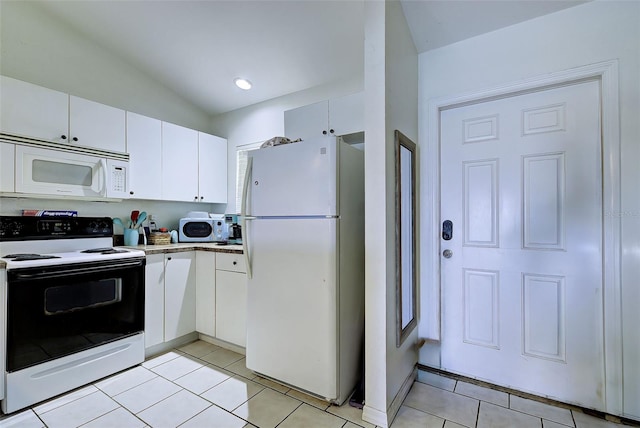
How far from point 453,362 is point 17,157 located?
3324 millimetres

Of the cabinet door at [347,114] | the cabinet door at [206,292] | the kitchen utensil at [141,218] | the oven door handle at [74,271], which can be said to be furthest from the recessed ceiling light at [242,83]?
the oven door handle at [74,271]

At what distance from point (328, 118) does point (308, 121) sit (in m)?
0.21

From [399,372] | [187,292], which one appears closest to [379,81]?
[399,372]

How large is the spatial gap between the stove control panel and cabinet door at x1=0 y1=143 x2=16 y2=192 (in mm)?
222

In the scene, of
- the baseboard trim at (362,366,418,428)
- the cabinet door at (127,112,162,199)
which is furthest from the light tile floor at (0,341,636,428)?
the cabinet door at (127,112,162,199)

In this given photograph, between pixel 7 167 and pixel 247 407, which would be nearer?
pixel 247 407

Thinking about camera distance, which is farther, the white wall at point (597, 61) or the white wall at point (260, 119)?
the white wall at point (260, 119)

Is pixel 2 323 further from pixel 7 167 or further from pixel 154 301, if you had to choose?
pixel 7 167

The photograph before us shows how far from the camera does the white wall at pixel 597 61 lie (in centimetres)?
156

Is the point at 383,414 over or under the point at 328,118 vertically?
under

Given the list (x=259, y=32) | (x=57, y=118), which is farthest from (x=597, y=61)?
(x=57, y=118)

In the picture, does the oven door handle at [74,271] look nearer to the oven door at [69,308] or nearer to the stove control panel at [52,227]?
the oven door at [69,308]

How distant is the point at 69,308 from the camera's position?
192 cm

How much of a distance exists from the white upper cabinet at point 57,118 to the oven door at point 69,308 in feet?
3.32
